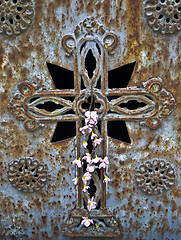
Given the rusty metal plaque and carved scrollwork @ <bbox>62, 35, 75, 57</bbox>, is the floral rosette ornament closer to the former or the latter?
the rusty metal plaque

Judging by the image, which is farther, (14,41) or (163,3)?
(14,41)

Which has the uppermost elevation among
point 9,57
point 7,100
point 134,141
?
point 9,57

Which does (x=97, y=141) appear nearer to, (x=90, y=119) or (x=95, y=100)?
(x=90, y=119)

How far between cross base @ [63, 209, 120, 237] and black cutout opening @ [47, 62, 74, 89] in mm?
865

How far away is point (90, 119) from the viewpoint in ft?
5.64

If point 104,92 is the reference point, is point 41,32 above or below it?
above

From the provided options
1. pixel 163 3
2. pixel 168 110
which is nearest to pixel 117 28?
pixel 163 3

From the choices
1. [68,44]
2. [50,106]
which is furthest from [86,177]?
[68,44]

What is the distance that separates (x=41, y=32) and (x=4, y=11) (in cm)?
26

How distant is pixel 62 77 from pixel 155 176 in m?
0.93

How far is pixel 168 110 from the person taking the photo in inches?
69.4

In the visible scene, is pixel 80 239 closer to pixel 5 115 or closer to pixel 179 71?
pixel 5 115

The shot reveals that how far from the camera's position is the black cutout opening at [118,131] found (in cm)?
187

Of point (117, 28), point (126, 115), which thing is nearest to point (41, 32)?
point (117, 28)
